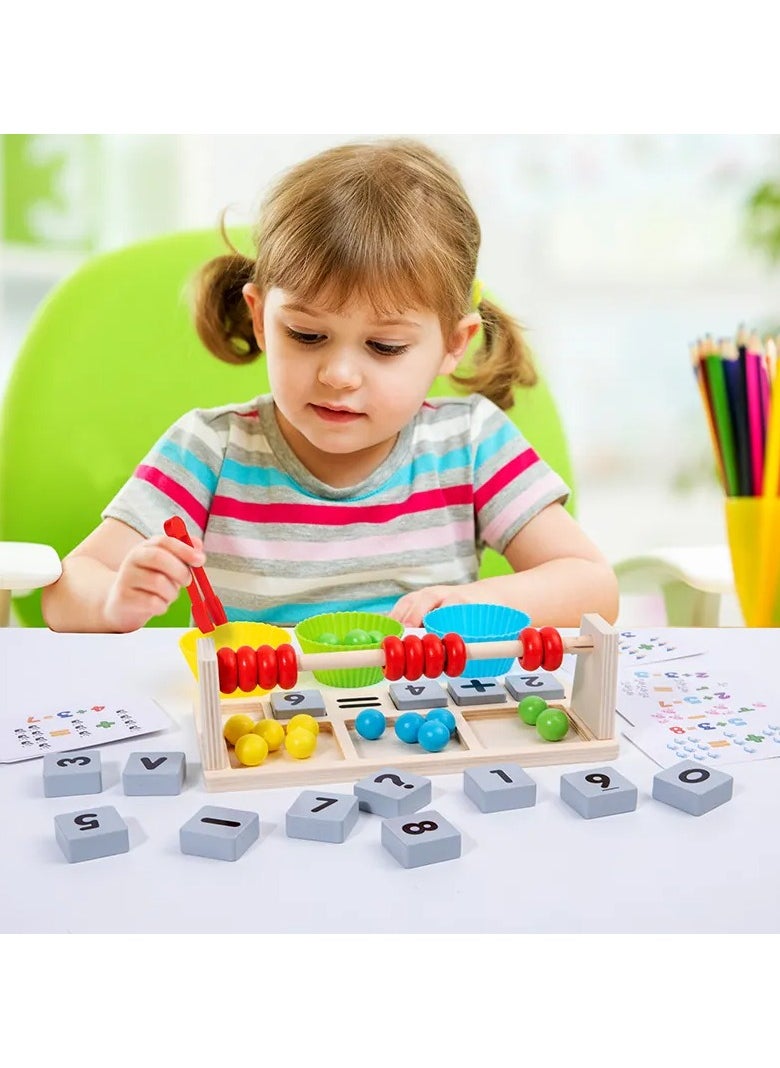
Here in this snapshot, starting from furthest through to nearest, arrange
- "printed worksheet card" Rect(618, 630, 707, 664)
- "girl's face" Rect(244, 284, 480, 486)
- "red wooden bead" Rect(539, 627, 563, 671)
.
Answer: "girl's face" Rect(244, 284, 480, 486) < "printed worksheet card" Rect(618, 630, 707, 664) < "red wooden bead" Rect(539, 627, 563, 671)

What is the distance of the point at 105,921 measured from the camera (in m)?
0.49

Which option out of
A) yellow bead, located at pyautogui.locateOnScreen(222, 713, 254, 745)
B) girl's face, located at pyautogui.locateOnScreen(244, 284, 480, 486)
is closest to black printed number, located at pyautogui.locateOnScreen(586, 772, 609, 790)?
yellow bead, located at pyautogui.locateOnScreen(222, 713, 254, 745)

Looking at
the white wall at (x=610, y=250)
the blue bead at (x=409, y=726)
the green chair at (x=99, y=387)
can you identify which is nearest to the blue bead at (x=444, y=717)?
the blue bead at (x=409, y=726)

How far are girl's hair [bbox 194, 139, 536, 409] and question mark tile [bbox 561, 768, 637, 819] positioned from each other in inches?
18.9

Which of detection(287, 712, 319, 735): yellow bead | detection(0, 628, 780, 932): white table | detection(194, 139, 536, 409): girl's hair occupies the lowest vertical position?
detection(0, 628, 780, 932): white table

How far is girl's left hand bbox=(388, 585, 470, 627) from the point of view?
0.92m

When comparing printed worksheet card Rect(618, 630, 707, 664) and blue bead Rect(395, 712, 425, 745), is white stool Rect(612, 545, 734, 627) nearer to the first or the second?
printed worksheet card Rect(618, 630, 707, 664)

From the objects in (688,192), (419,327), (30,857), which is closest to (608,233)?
(688,192)

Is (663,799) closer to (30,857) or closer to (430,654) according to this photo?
(430,654)

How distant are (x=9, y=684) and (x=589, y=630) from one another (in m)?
0.41

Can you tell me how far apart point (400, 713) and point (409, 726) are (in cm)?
5

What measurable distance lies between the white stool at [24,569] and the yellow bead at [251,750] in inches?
15.2

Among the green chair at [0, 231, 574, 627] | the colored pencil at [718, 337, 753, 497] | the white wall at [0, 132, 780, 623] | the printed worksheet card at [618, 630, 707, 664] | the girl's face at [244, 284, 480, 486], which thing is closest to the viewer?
the printed worksheet card at [618, 630, 707, 664]

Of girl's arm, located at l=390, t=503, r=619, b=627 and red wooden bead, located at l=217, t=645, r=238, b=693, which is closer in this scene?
red wooden bead, located at l=217, t=645, r=238, b=693
